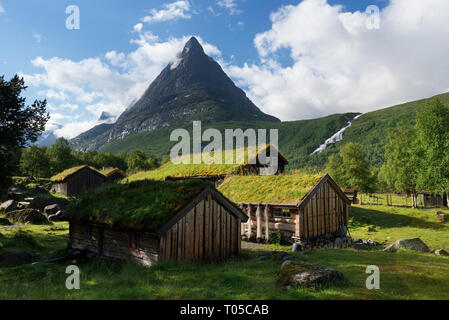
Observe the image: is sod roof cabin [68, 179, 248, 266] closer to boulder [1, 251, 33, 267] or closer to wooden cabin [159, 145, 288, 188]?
boulder [1, 251, 33, 267]

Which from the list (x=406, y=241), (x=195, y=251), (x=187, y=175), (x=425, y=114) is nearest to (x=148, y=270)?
(x=195, y=251)

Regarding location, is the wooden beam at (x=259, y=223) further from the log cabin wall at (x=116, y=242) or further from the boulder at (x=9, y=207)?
the boulder at (x=9, y=207)

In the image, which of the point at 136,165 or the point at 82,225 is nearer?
the point at 82,225

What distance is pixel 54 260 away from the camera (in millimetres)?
13586

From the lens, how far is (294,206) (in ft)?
65.5

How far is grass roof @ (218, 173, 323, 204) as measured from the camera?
21.2 meters

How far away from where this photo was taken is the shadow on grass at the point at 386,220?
1175 inches

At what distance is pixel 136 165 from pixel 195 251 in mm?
85147

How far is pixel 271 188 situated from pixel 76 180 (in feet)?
136

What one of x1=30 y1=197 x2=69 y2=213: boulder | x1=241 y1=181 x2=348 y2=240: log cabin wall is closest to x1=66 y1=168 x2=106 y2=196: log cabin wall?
x1=30 y1=197 x2=69 y2=213: boulder

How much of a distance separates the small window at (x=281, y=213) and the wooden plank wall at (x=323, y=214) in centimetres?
125

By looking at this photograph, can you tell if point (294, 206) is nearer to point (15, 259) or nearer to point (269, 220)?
point (269, 220)

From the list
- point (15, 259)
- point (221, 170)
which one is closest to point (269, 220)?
point (221, 170)

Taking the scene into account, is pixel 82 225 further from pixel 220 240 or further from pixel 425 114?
pixel 425 114
